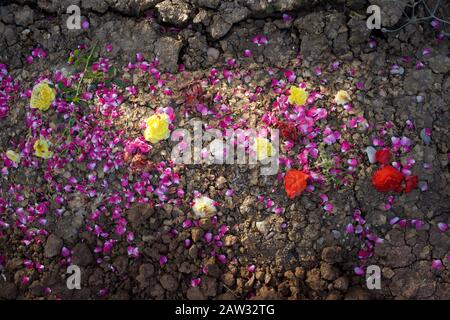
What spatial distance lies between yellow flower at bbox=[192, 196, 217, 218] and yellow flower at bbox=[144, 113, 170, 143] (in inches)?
20.9

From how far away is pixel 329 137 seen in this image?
3.46m

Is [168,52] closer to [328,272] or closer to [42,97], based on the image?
[42,97]

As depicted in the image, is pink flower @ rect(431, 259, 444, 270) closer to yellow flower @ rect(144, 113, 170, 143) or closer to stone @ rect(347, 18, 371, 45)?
stone @ rect(347, 18, 371, 45)

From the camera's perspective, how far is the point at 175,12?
382 cm

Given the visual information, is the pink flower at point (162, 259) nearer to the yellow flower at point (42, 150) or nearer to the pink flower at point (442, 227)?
the yellow flower at point (42, 150)

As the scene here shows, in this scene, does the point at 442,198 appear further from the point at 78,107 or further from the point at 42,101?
the point at 42,101

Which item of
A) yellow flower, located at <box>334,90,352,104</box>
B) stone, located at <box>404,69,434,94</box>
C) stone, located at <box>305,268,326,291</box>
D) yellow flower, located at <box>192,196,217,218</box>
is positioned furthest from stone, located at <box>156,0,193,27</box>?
stone, located at <box>305,268,326,291</box>

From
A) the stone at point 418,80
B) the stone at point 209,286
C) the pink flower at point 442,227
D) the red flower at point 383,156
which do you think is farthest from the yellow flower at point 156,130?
the pink flower at point 442,227

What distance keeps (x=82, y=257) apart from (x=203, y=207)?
0.92m

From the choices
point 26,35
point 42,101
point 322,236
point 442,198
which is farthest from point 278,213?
point 26,35

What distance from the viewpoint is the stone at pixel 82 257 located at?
11.3ft

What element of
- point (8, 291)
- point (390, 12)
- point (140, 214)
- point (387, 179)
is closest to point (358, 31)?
point (390, 12)
